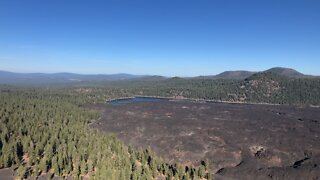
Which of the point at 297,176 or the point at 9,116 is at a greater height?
the point at 9,116

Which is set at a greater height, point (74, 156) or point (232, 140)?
point (74, 156)

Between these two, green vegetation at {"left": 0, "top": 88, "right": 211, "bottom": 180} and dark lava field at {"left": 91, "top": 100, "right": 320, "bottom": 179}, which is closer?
green vegetation at {"left": 0, "top": 88, "right": 211, "bottom": 180}

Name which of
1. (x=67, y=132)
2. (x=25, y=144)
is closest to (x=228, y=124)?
(x=67, y=132)

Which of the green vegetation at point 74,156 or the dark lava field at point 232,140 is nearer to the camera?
the green vegetation at point 74,156

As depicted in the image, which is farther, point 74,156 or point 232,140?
point 232,140

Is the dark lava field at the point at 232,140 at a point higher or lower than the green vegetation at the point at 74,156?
lower

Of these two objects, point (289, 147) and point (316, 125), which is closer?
point (289, 147)

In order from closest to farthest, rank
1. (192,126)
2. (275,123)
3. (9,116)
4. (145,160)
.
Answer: (145,160) → (9,116) → (192,126) → (275,123)

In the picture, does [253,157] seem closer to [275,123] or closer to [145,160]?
[145,160]
